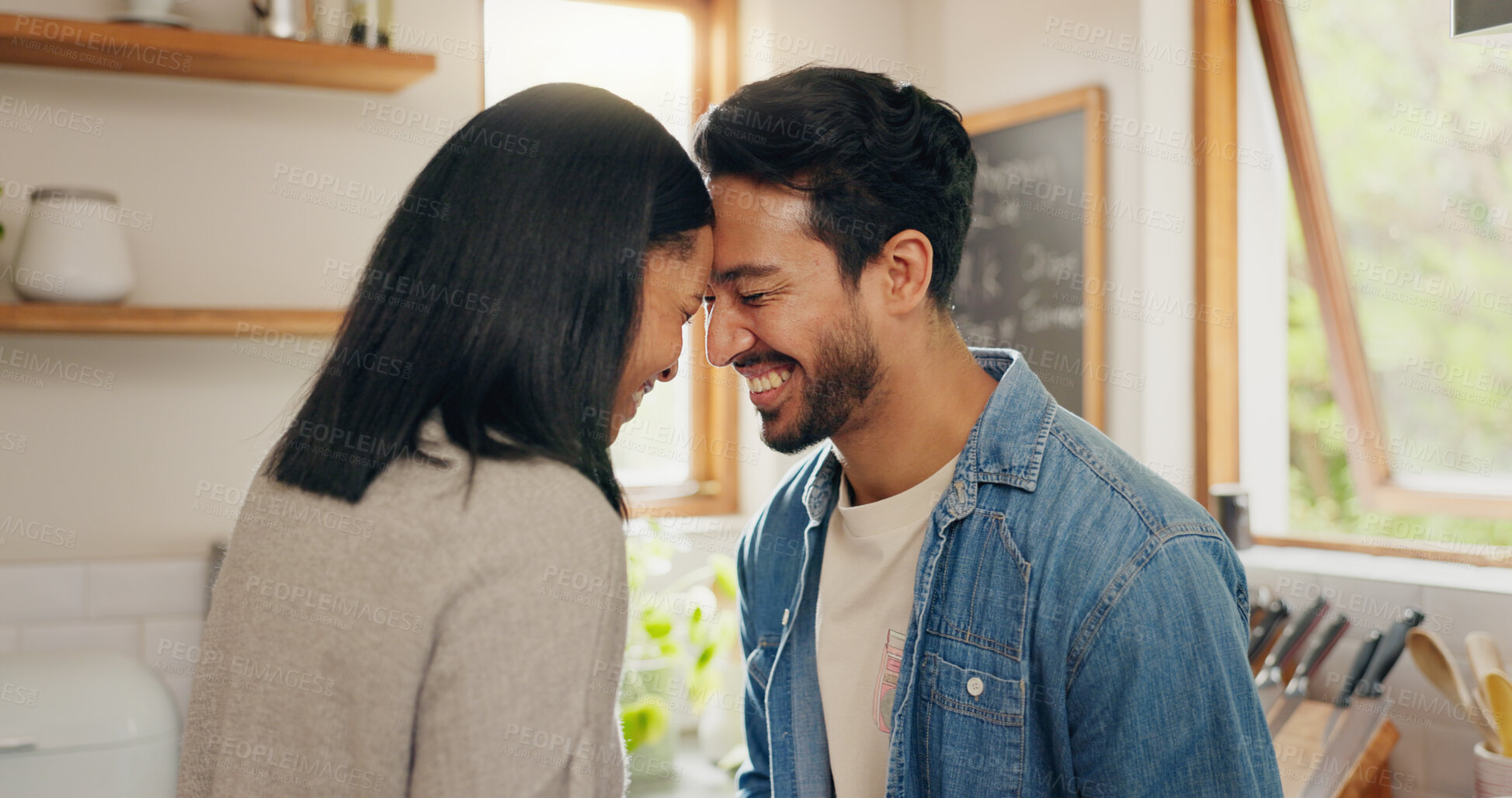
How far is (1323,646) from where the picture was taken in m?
1.66

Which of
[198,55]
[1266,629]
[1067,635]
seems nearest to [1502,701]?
[1266,629]

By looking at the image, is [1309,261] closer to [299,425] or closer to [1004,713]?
[1004,713]

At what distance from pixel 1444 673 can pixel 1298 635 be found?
22 centimetres

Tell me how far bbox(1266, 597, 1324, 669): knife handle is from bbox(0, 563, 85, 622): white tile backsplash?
199 centimetres

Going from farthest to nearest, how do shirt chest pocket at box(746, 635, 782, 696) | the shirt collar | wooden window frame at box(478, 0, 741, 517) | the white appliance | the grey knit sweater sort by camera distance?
wooden window frame at box(478, 0, 741, 517) → the white appliance → shirt chest pocket at box(746, 635, 782, 696) → the shirt collar → the grey knit sweater

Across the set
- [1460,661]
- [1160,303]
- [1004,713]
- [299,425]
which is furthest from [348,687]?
[1160,303]

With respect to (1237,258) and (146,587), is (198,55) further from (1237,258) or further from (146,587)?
(1237,258)

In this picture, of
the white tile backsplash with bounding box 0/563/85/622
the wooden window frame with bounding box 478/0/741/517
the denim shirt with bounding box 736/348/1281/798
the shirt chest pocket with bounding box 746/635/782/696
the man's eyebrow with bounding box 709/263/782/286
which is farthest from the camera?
the wooden window frame with bounding box 478/0/741/517

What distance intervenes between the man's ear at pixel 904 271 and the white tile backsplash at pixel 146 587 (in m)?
1.47

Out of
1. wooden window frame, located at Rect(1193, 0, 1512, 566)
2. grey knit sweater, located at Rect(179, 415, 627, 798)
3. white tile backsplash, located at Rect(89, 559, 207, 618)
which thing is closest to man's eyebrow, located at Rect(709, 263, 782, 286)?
grey knit sweater, located at Rect(179, 415, 627, 798)

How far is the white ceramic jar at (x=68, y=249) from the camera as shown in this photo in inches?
68.9

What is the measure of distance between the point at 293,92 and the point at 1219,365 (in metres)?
1.80

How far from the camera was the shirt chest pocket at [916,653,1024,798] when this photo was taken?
3.29 ft

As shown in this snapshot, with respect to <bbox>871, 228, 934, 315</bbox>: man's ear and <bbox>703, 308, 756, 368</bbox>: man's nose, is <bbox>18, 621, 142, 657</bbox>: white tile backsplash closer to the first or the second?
<bbox>703, 308, 756, 368</bbox>: man's nose
